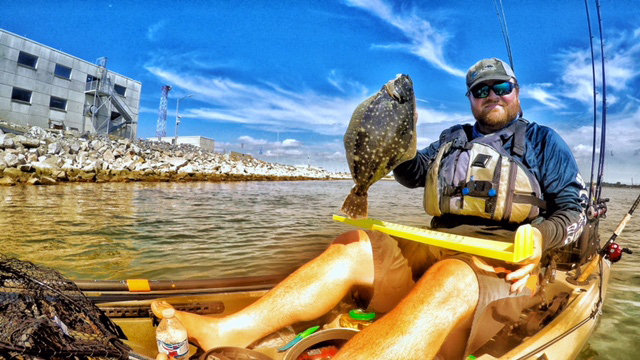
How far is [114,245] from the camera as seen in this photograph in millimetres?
7082

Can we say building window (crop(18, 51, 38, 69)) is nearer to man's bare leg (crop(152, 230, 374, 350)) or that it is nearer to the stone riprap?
the stone riprap

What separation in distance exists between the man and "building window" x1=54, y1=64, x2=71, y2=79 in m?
38.0

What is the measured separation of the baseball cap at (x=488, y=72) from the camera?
3137mm

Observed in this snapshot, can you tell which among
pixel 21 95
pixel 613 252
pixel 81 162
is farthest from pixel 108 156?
pixel 613 252

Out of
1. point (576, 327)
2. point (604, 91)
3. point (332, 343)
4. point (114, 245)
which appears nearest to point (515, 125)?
point (576, 327)

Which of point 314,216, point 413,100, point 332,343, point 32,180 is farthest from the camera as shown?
point 32,180

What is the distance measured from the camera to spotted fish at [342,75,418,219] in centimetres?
250

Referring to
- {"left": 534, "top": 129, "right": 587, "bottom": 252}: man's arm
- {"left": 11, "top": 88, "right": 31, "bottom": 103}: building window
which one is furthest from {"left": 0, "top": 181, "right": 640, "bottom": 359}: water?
{"left": 11, "top": 88, "right": 31, "bottom": 103}: building window

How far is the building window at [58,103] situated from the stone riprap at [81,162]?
4547 mm

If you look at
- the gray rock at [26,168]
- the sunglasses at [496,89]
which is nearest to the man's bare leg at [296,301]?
the sunglasses at [496,89]

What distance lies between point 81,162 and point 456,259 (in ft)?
82.7

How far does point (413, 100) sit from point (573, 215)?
1479mm

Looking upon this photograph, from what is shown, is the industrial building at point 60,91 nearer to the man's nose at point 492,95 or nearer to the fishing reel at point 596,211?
the man's nose at point 492,95

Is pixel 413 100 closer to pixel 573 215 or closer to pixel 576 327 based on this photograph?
pixel 573 215
